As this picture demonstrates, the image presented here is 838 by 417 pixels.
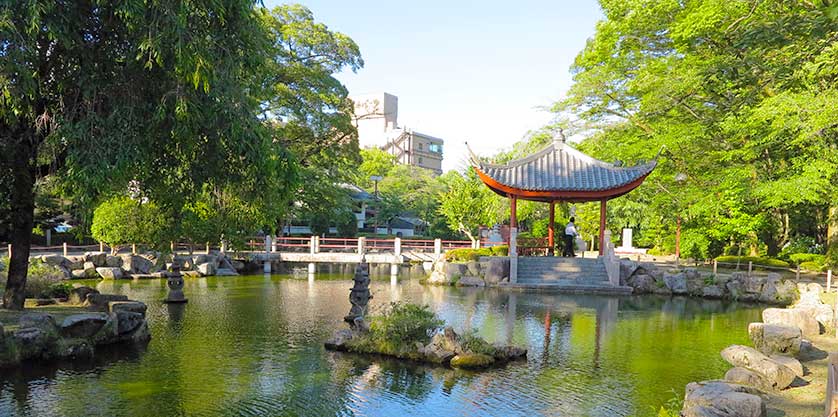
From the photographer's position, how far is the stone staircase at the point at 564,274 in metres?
19.0

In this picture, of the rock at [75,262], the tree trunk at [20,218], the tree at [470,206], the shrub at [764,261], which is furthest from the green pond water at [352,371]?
the tree at [470,206]

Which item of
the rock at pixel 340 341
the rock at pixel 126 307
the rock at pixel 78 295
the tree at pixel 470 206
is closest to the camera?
the rock at pixel 340 341

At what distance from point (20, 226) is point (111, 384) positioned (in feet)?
11.3

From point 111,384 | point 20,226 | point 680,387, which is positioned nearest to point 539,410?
point 680,387

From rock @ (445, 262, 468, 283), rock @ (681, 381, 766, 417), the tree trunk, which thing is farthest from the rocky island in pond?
rock @ (445, 262, 468, 283)

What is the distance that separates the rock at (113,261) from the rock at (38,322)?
12986 mm

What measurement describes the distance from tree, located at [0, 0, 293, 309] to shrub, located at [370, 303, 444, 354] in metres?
2.63

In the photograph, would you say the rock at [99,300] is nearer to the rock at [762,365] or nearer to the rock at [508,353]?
the rock at [508,353]

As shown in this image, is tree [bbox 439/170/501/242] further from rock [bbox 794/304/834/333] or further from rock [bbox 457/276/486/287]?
rock [bbox 794/304/834/333]

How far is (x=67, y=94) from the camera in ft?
26.7

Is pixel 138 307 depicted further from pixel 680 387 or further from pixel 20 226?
pixel 680 387

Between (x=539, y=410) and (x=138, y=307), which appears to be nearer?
(x=539, y=410)

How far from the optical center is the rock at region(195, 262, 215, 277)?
2214 cm

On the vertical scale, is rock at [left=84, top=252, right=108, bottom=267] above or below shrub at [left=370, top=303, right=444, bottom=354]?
above
